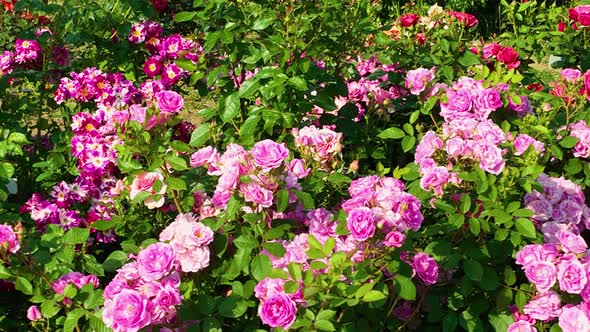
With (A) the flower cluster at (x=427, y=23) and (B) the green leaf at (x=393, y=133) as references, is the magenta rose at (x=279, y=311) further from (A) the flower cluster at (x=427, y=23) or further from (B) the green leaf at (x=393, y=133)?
(A) the flower cluster at (x=427, y=23)

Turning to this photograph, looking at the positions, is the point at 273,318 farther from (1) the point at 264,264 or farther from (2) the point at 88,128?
(2) the point at 88,128

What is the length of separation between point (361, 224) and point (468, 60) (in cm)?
149

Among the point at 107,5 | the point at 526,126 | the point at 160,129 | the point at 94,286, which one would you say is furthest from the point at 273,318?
the point at 107,5

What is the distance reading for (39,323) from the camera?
1.94 metres

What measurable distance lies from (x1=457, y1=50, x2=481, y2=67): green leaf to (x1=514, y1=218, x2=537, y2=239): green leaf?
1.11 metres

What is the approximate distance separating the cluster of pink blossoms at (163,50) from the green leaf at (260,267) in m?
1.21

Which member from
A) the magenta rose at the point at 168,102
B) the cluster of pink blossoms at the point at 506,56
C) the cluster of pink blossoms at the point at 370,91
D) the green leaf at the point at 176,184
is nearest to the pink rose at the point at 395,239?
the green leaf at the point at 176,184

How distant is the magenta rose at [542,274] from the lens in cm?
180

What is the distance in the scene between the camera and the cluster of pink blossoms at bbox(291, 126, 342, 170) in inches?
78.8

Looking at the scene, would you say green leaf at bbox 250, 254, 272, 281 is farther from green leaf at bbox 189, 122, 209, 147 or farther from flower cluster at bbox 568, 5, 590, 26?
flower cluster at bbox 568, 5, 590, 26

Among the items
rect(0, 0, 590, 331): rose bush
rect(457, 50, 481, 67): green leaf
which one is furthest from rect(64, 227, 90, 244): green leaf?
rect(457, 50, 481, 67): green leaf

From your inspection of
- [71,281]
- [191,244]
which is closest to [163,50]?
[71,281]

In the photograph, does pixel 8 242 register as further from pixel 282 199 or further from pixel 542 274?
pixel 542 274

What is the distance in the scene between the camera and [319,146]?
202cm
